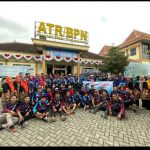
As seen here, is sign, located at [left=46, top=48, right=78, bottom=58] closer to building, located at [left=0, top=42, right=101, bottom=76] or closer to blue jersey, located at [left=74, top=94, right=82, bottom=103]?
building, located at [left=0, top=42, right=101, bottom=76]

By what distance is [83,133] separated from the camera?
3.91m

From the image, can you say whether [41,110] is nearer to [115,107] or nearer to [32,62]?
[115,107]

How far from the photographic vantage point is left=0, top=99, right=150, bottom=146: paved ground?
11.2 feet

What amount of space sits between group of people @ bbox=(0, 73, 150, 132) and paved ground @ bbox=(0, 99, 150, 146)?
13.7 inches

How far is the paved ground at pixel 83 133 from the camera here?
11.2 feet

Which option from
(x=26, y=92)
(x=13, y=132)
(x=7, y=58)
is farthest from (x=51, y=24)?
(x=13, y=132)

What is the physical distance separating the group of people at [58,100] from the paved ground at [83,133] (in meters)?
0.35

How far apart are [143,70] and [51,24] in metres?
11.4

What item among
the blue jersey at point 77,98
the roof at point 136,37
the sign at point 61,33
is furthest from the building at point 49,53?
the roof at point 136,37

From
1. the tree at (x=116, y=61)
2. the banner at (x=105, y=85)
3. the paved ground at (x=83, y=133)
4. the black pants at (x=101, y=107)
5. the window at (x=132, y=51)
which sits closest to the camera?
the paved ground at (x=83, y=133)

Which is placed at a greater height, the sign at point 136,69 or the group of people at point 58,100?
the sign at point 136,69

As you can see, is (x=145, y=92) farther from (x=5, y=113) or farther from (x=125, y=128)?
(x=5, y=113)

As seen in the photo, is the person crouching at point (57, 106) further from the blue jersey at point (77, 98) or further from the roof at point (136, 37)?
the roof at point (136, 37)

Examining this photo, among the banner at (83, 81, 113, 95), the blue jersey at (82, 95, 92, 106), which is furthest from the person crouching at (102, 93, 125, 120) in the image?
the banner at (83, 81, 113, 95)
